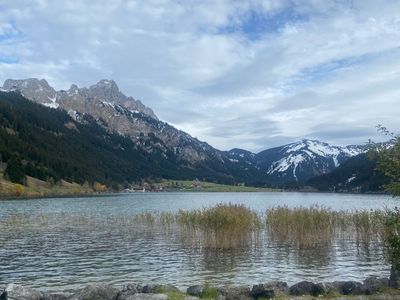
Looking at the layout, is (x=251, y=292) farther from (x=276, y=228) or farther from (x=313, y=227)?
(x=276, y=228)

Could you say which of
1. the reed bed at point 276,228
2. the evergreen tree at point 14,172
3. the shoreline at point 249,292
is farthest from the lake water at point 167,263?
the evergreen tree at point 14,172

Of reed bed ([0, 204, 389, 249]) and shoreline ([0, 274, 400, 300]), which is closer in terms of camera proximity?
shoreline ([0, 274, 400, 300])

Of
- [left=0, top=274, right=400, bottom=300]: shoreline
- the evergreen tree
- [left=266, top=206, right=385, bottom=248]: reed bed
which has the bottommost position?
[left=0, top=274, right=400, bottom=300]: shoreline

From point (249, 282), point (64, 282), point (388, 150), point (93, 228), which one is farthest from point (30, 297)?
point (93, 228)

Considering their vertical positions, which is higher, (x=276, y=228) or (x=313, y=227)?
(x=313, y=227)

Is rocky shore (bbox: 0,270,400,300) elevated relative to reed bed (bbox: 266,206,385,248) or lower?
lower

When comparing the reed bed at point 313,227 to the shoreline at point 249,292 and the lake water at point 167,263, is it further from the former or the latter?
the shoreline at point 249,292

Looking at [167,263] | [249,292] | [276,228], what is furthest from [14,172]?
[249,292]

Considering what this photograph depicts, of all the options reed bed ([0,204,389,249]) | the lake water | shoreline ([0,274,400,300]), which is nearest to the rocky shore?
shoreline ([0,274,400,300])

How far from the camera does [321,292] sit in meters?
17.9

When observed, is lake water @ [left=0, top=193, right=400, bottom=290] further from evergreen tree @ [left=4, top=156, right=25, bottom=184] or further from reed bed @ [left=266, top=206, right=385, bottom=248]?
evergreen tree @ [left=4, top=156, right=25, bottom=184]

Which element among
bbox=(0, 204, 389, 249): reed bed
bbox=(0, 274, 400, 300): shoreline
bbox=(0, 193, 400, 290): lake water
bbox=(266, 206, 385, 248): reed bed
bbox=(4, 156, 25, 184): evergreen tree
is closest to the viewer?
bbox=(0, 274, 400, 300): shoreline

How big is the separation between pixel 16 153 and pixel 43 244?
169 metres

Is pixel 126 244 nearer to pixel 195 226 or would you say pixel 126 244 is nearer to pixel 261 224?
pixel 195 226
